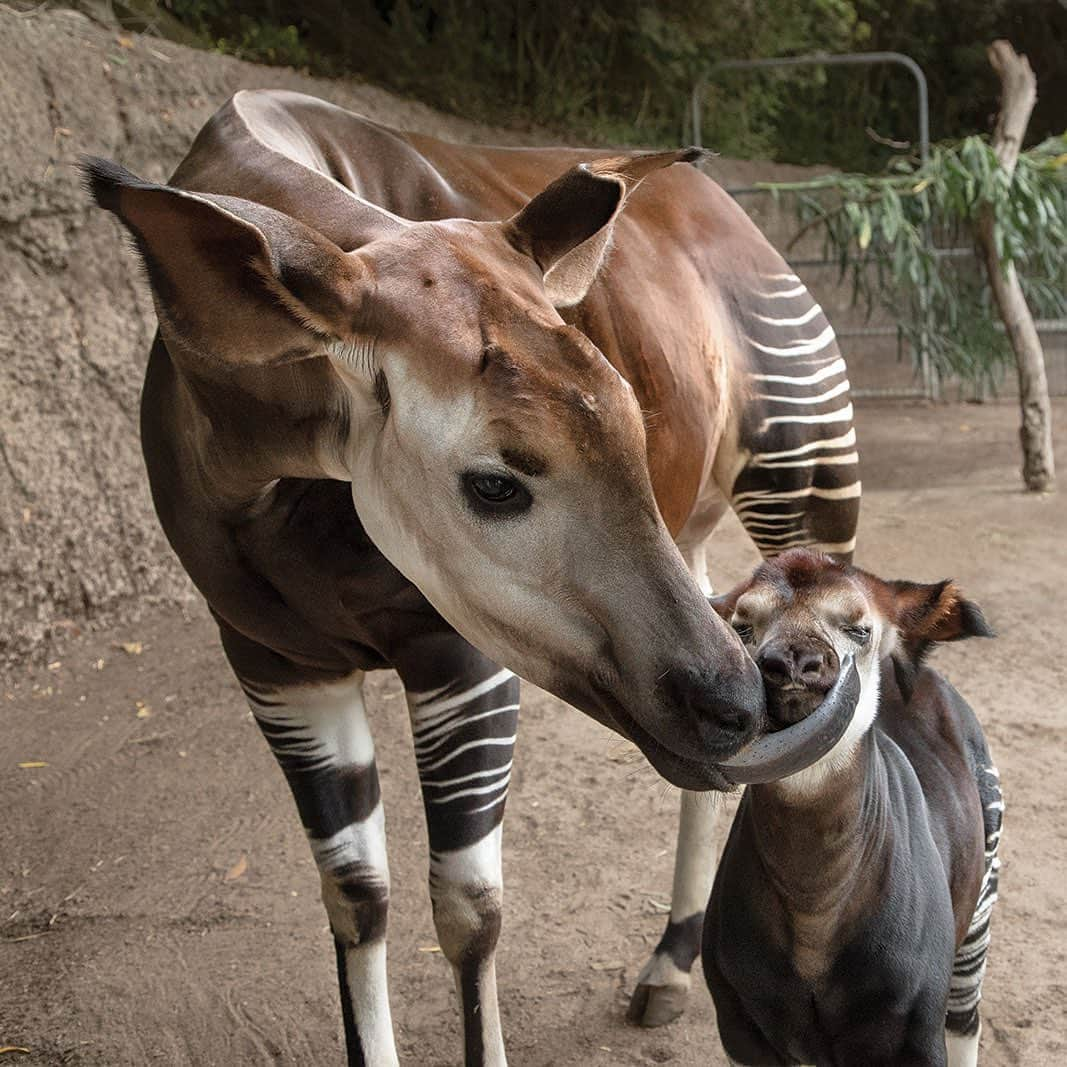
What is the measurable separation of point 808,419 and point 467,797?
126 cm

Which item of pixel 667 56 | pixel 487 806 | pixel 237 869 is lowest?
pixel 237 869

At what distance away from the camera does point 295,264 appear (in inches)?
52.6

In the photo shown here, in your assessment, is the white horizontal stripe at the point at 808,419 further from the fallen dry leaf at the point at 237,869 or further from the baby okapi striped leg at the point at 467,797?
the fallen dry leaf at the point at 237,869

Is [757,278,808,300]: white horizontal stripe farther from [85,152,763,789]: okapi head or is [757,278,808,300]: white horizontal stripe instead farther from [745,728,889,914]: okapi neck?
[85,152,763,789]: okapi head

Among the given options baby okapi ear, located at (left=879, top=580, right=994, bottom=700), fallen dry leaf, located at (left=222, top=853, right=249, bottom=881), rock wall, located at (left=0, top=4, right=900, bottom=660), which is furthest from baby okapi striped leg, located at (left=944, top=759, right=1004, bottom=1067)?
rock wall, located at (left=0, top=4, right=900, bottom=660)

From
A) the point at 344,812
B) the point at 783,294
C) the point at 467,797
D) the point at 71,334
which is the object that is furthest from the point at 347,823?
the point at 71,334

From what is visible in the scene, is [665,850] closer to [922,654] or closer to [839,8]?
[922,654]

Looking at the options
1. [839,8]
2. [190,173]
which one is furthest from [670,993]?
[839,8]

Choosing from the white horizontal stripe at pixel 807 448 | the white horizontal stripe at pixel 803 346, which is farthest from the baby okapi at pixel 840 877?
the white horizontal stripe at pixel 803 346

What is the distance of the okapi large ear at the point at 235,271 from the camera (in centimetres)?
131

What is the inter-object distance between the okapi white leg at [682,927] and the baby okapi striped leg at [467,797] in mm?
516

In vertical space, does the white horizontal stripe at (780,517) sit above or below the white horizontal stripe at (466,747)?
above

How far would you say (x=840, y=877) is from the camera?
1.76 meters

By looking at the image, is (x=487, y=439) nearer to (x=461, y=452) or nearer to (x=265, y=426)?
(x=461, y=452)
